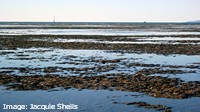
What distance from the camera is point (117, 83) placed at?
2161 centimetres

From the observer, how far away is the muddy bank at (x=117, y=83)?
19.2 m

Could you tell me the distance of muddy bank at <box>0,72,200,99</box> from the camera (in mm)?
19250

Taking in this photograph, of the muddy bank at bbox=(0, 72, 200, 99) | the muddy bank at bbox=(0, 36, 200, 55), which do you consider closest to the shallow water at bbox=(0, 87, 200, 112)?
the muddy bank at bbox=(0, 72, 200, 99)

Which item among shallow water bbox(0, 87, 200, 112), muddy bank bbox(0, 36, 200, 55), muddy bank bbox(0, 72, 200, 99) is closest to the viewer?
shallow water bbox(0, 87, 200, 112)

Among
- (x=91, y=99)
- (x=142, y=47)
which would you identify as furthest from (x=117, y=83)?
(x=142, y=47)

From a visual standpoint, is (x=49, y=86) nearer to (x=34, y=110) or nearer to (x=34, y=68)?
(x=34, y=110)

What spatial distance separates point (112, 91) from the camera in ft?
64.1

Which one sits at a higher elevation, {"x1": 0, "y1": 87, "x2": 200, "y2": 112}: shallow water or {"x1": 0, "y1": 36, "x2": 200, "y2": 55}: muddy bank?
{"x1": 0, "y1": 87, "x2": 200, "y2": 112}: shallow water

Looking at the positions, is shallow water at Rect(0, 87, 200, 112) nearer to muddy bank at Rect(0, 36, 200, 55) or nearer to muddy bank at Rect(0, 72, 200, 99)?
muddy bank at Rect(0, 72, 200, 99)

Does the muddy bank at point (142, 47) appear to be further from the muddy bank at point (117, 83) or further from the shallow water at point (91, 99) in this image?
the shallow water at point (91, 99)

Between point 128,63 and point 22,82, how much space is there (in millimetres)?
11710

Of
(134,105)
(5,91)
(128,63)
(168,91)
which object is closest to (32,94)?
(5,91)

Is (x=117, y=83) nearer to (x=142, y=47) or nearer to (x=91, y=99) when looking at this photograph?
(x=91, y=99)

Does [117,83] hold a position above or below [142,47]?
above
